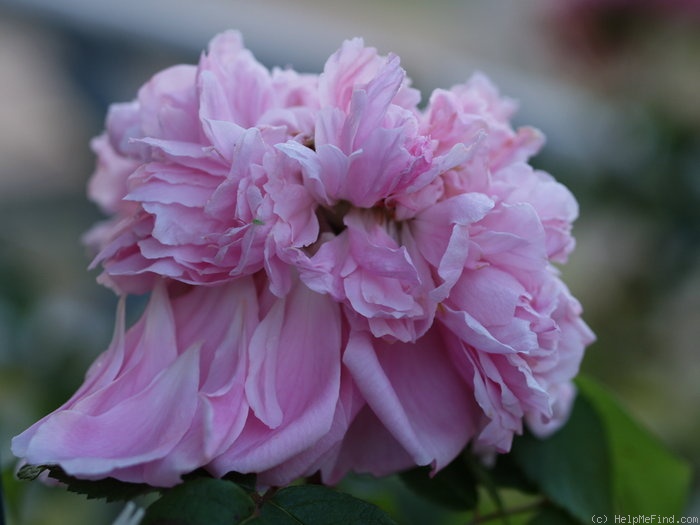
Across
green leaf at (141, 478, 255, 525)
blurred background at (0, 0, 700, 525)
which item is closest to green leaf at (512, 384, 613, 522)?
blurred background at (0, 0, 700, 525)

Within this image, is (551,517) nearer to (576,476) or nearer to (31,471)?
(576,476)

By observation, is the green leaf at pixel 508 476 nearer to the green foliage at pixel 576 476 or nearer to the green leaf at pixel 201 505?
the green foliage at pixel 576 476

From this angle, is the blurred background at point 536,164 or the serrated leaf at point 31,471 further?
the blurred background at point 536,164

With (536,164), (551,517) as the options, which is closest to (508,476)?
(551,517)

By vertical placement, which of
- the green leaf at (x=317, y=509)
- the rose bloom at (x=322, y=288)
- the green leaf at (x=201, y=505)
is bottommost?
the green leaf at (x=317, y=509)

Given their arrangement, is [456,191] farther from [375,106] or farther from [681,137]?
[681,137]

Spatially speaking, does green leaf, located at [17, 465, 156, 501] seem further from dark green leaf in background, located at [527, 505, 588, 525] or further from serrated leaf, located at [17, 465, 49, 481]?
dark green leaf in background, located at [527, 505, 588, 525]

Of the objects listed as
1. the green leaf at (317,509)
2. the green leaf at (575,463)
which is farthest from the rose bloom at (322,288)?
the green leaf at (575,463)
